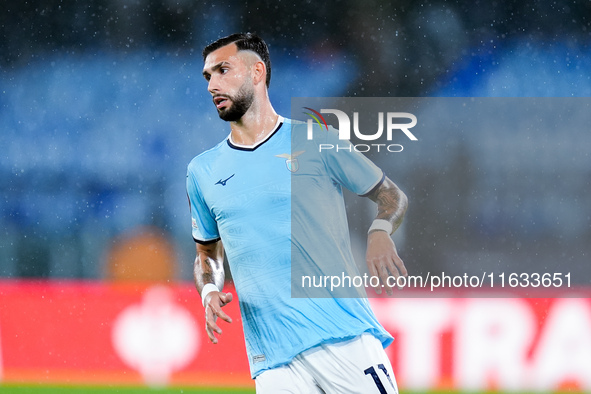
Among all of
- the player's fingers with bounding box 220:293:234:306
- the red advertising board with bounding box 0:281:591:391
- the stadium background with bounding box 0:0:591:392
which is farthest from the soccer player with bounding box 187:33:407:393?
the stadium background with bounding box 0:0:591:392

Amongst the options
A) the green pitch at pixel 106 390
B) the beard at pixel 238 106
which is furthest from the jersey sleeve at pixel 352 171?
the green pitch at pixel 106 390

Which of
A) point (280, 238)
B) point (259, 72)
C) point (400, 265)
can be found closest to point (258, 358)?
point (280, 238)

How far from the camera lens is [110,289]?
3576 millimetres

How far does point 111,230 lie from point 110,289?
0.99 meters

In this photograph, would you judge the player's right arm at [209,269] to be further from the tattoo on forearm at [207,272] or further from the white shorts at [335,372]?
the white shorts at [335,372]

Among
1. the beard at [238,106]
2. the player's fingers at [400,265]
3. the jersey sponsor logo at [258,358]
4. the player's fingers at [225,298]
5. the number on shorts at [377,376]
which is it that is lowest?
the number on shorts at [377,376]

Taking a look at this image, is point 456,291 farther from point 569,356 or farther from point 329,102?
point 329,102

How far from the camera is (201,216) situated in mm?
1892

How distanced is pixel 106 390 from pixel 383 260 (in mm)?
2419

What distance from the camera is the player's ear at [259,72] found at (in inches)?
80.0

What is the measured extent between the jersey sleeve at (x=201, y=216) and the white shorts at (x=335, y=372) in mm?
457

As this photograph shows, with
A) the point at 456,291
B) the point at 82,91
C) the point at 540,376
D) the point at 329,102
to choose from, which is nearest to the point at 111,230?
the point at 82,91

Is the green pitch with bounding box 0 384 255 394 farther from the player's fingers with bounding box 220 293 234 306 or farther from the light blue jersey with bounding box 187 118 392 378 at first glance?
the player's fingers with bounding box 220 293 234 306

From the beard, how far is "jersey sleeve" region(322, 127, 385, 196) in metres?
0.29
